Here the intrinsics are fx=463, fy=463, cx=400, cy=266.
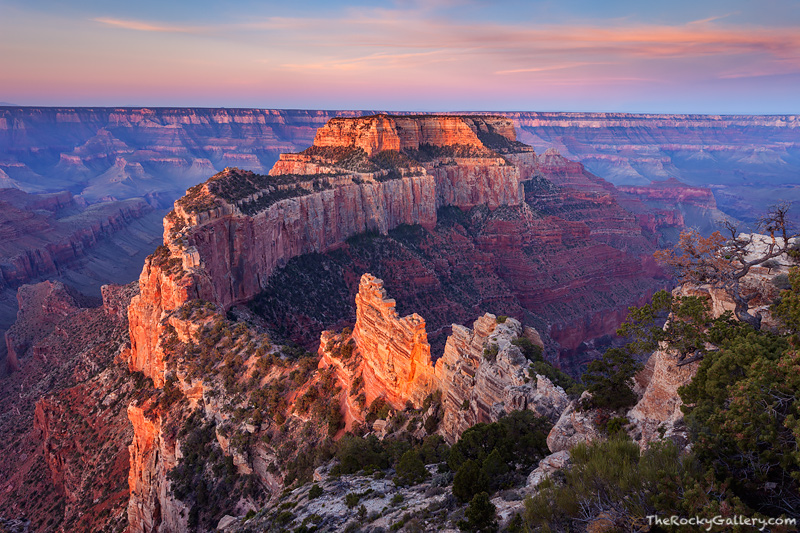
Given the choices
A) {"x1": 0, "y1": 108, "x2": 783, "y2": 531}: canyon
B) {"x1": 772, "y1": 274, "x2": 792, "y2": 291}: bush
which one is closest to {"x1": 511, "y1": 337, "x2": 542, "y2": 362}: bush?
{"x1": 0, "y1": 108, "x2": 783, "y2": 531}: canyon

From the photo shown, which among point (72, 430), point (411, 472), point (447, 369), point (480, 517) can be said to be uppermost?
point (480, 517)

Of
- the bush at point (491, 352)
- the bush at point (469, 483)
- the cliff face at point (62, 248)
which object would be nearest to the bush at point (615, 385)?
the bush at point (469, 483)

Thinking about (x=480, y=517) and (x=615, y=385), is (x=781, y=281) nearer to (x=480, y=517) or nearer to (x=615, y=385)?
(x=615, y=385)

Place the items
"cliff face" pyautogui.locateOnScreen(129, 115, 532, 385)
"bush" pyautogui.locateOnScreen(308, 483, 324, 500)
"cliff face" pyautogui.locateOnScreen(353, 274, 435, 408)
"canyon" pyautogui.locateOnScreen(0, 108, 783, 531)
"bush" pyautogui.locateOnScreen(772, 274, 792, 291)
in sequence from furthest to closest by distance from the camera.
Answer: "cliff face" pyautogui.locateOnScreen(129, 115, 532, 385)
"canyon" pyautogui.locateOnScreen(0, 108, 783, 531)
"cliff face" pyautogui.locateOnScreen(353, 274, 435, 408)
"bush" pyautogui.locateOnScreen(308, 483, 324, 500)
"bush" pyautogui.locateOnScreen(772, 274, 792, 291)

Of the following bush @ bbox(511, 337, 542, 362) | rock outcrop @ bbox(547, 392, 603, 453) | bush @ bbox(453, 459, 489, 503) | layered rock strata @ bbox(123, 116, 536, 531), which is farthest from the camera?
layered rock strata @ bbox(123, 116, 536, 531)

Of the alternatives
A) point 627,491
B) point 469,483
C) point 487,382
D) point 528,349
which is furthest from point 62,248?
point 627,491

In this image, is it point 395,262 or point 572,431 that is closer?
point 572,431

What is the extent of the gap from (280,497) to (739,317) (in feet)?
77.3

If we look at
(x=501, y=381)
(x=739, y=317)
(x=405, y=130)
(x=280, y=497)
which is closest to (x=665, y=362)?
(x=739, y=317)

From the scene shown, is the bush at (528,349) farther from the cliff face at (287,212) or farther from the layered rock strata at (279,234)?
the cliff face at (287,212)

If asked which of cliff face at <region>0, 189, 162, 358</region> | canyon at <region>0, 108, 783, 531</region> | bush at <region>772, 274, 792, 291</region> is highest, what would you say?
bush at <region>772, 274, 792, 291</region>

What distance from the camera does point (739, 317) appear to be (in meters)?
15.8

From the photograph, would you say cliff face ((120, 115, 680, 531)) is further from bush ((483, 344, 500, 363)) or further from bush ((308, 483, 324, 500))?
bush ((308, 483, 324, 500))

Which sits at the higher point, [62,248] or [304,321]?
[304,321]
